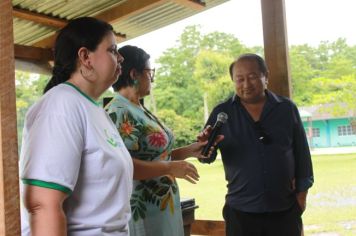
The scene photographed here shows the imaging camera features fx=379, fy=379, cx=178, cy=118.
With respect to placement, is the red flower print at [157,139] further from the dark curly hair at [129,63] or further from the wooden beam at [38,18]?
the wooden beam at [38,18]

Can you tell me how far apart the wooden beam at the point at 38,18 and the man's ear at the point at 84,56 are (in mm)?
Answer: 2279

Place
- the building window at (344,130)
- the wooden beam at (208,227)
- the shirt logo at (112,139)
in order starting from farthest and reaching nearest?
1. the building window at (344,130)
2. the wooden beam at (208,227)
3. the shirt logo at (112,139)

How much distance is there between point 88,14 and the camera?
3363 mm

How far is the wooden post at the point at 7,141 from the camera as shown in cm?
67

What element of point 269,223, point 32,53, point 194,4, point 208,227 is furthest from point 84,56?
point 32,53

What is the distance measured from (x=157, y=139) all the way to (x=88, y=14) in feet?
6.79

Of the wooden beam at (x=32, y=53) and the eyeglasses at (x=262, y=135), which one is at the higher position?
the wooden beam at (x=32, y=53)

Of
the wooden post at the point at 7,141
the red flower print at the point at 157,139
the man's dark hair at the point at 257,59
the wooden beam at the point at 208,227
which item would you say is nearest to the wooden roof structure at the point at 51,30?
the wooden post at the point at 7,141

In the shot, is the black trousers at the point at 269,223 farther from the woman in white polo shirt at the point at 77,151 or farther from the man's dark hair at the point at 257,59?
the woman in white polo shirt at the point at 77,151

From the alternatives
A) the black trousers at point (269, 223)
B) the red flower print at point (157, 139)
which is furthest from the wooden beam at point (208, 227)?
the red flower print at point (157, 139)

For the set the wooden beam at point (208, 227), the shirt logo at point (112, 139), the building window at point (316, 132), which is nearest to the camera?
the shirt logo at point (112, 139)

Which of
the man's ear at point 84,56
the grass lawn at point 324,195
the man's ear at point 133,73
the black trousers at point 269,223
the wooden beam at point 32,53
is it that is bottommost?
the grass lawn at point 324,195

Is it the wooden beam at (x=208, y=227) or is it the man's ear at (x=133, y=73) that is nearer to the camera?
the man's ear at (x=133, y=73)

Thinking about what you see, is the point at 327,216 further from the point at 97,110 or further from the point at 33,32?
the point at 97,110
